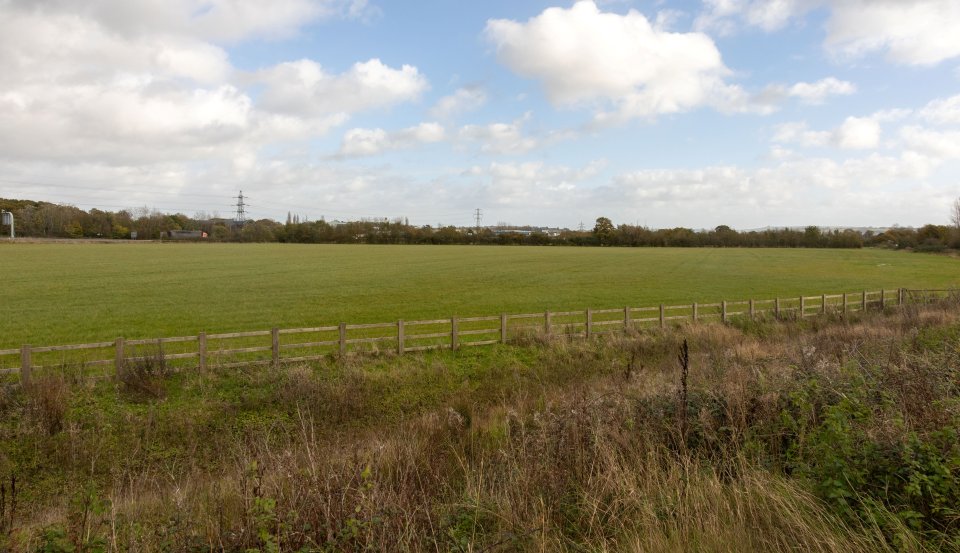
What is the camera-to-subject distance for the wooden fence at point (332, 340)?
43.8ft

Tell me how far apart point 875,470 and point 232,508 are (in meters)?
5.60

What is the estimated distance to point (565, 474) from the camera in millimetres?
4832

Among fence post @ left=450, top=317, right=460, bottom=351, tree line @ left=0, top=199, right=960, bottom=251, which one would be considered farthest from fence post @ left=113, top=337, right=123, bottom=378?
tree line @ left=0, top=199, right=960, bottom=251

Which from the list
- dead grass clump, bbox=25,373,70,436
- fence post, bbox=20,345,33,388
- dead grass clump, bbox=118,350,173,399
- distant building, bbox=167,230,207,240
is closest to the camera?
dead grass clump, bbox=25,373,70,436

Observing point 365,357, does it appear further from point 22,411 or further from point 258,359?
point 22,411

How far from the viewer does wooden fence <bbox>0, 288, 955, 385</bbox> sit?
1336cm

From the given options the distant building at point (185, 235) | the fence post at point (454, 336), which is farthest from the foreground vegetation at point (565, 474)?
A: the distant building at point (185, 235)

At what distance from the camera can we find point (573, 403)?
6594 millimetres

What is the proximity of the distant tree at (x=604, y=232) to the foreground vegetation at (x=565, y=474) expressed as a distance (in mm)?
145100

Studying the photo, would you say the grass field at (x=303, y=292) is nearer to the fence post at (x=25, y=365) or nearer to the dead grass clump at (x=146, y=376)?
the fence post at (x=25, y=365)

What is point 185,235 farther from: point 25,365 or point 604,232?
point 25,365

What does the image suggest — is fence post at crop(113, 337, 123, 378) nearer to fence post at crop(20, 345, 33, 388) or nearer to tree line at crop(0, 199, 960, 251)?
fence post at crop(20, 345, 33, 388)

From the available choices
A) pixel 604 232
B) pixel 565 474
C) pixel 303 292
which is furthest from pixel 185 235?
pixel 565 474

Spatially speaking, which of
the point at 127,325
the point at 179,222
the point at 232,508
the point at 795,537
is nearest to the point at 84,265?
the point at 127,325
